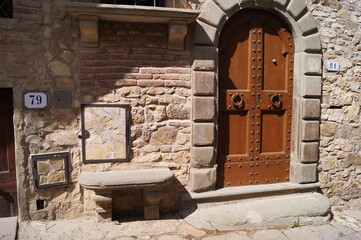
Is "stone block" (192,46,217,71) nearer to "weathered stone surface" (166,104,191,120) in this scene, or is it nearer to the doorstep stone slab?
"weathered stone surface" (166,104,191,120)

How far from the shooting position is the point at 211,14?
346 cm

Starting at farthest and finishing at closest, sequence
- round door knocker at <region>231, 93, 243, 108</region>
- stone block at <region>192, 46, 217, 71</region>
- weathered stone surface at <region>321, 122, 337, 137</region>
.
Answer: weathered stone surface at <region>321, 122, 337, 137</region> < round door knocker at <region>231, 93, 243, 108</region> < stone block at <region>192, 46, 217, 71</region>

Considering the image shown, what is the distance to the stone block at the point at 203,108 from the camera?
346cm

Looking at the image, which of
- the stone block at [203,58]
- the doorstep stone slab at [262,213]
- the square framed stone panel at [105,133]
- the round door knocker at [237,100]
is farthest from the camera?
the round door knocker at [237,100]

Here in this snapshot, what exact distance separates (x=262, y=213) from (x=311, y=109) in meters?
1.55

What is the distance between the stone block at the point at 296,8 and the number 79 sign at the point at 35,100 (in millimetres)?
3194

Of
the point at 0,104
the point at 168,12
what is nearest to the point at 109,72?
the point at 168,12

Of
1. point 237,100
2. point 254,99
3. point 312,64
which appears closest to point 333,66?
point 312,64

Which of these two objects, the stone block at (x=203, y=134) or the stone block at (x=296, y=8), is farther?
the stone block at (x=296, y=8)

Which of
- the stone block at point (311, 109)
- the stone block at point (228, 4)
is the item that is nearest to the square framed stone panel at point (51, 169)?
the stone block at point (228, 4)

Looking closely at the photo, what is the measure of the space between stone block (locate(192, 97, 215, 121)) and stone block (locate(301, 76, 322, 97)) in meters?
1.32

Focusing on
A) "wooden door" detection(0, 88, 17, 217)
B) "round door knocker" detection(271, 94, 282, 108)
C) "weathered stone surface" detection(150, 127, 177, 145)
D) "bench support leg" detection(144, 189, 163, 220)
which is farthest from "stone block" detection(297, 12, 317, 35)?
"wooden door" detection(0, 88, 17, 217)

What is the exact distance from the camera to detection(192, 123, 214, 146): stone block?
3484 millimetres

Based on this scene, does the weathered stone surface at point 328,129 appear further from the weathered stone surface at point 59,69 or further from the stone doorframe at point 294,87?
the weathered stone surface at point 59,69
